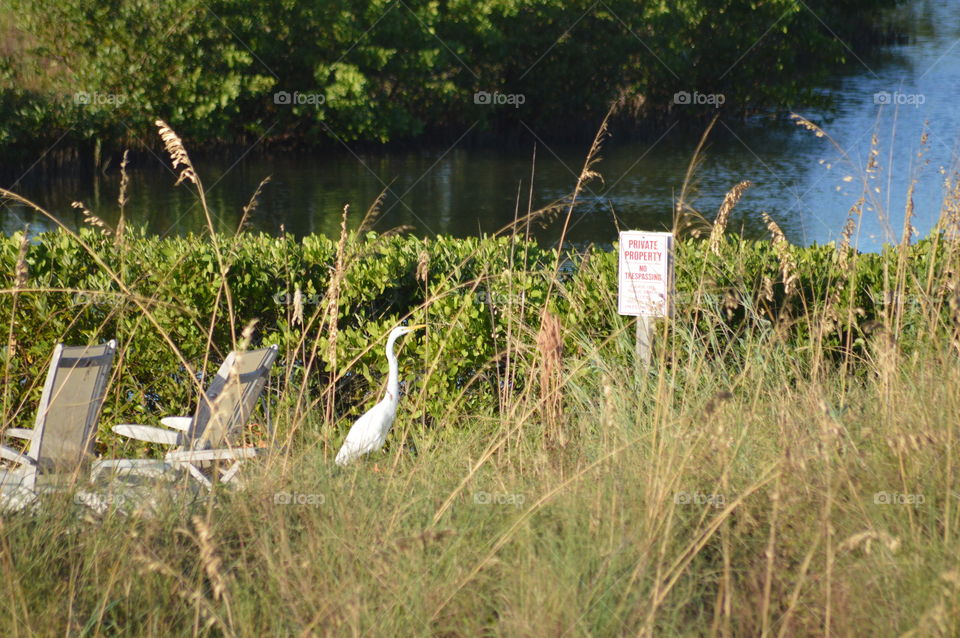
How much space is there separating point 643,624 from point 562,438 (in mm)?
896

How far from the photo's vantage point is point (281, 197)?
17641 millimetres

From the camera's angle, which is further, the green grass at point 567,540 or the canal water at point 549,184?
the canal water at point 549,184

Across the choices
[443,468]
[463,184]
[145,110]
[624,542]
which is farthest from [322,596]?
[145,110]
